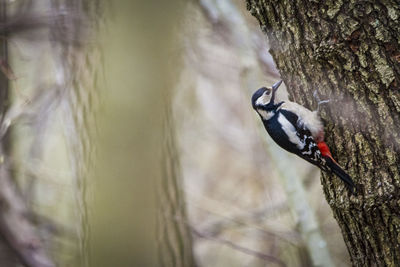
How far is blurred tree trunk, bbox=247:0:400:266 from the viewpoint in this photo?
7.73 feet

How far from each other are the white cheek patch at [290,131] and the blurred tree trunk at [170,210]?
167 cm

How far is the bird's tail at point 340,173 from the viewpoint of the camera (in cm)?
247

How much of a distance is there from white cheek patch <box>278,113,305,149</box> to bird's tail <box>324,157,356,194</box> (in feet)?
2.31

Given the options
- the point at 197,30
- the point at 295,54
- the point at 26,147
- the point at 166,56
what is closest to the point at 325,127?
the point at 295,54

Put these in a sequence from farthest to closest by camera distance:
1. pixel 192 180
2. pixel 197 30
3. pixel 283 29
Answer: pixel 192 180, pixel 197 30, pixel 283 29

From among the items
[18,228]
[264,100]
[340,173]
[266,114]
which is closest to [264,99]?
[264,100]

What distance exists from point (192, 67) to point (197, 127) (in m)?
1.05

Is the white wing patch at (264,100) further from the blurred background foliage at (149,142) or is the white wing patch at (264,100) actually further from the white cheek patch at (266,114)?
the blurred background foliage at (149,142)

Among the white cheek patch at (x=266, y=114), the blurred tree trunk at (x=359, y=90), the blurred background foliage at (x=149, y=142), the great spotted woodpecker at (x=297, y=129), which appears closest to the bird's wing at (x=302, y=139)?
the great spotted woodpecker at (x=297, y=129)

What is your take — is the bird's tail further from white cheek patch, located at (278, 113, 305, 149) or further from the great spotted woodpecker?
white cheek patch, located at (278, 113, 305, 149)

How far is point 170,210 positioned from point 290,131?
6.37 ft

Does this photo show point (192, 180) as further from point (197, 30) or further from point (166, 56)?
point (166, 56)

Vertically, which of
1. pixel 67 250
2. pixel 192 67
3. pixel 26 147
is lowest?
pixel 67 250

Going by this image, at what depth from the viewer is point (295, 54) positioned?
258 centimetres
